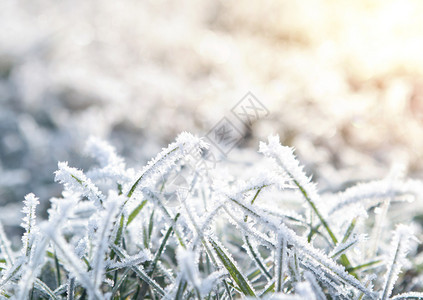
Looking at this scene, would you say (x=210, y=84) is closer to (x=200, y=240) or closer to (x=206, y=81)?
(x=206, y=81)

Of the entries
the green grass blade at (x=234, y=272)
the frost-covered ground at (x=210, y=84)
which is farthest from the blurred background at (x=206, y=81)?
the green grass blade at (x=234, y=272)

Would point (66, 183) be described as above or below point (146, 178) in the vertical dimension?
above

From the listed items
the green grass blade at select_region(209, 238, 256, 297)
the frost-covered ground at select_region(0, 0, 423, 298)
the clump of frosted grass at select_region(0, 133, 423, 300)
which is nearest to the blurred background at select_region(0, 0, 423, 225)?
the frost-covered ground at select_region(0, 0, 423, 298)

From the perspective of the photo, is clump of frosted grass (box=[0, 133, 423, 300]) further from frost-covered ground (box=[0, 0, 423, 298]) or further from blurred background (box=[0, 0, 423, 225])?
blurred background (box=[0, 0, 423, 225])

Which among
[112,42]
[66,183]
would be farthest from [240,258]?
[112,42]

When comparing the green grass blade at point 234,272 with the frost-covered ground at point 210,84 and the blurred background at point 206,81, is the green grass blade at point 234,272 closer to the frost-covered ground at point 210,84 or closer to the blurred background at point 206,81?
the frost-covered ground at point 210,84

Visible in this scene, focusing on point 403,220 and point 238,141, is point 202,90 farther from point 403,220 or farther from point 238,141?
point 403,220
